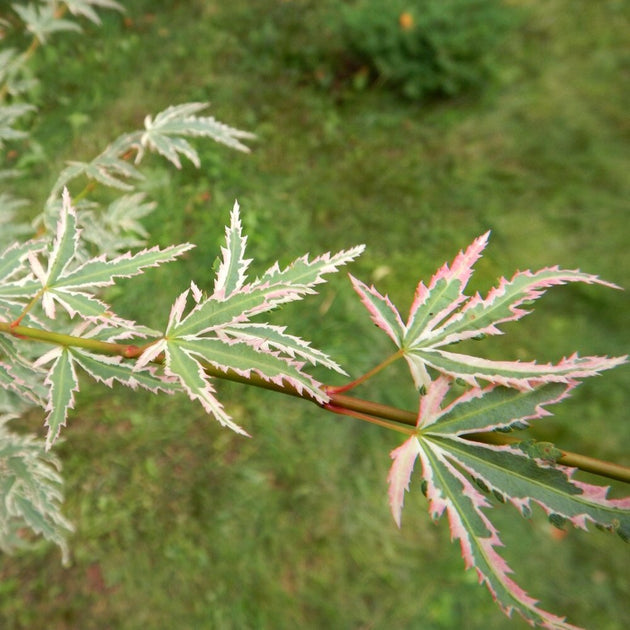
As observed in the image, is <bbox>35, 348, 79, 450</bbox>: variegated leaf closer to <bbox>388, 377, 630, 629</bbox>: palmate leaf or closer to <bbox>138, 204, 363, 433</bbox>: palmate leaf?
<bbox>138, 204, 363, 433</bbox>: palmate leaf

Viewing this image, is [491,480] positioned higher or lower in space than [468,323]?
lower

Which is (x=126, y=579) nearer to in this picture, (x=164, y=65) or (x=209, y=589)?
(x=209, y=589)

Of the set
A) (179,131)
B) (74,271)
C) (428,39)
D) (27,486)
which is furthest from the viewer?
(428,39)

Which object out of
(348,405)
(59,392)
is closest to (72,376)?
(59,392)

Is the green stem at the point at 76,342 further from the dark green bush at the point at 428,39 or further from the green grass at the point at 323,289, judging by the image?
the dark green bush at the point at 428,39

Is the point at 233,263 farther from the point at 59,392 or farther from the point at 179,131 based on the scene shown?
the point at 179,131
